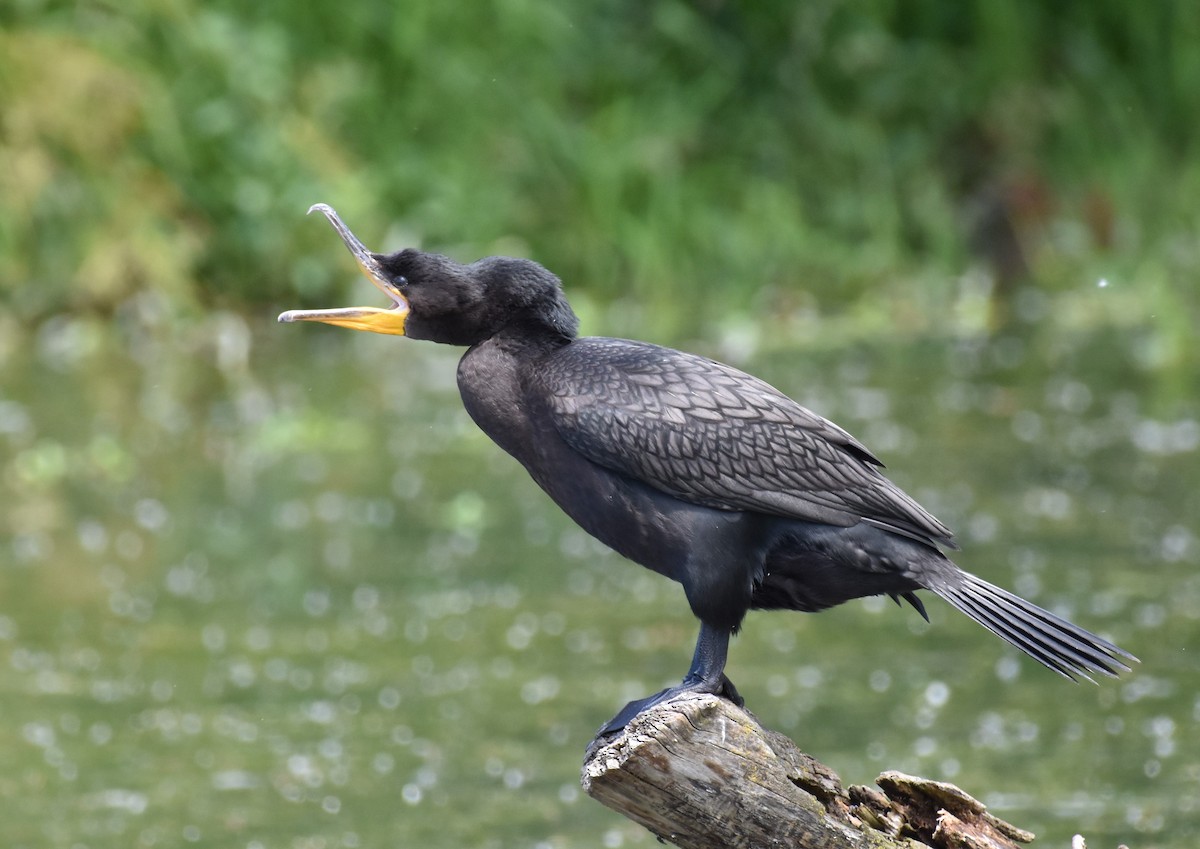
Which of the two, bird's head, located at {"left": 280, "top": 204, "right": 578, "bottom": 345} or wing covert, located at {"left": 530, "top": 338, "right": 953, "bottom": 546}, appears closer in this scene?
wing covert, located at {"left": 530, "top": 338, "right": 953, "bottom": 546}

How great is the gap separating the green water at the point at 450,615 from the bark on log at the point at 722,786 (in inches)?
77.0

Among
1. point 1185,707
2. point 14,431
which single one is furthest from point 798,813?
point 14,431

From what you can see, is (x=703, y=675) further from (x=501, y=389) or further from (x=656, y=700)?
(x=501, y=389)

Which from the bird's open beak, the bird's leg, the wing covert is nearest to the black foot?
the bird's leg

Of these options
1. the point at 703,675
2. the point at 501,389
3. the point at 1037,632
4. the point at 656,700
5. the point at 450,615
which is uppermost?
the point at 450,615

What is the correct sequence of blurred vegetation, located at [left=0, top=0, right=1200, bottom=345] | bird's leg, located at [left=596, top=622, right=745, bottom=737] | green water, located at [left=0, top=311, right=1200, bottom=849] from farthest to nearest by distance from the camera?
1. blurred vegetation, located at [left=0, top=0, right=1200, bottom=345]
2. green water, located at [left=0, top=311, right=1200, bottom=849]
3. bird's leg, located at [left=596, top=622, right=745, bottom=737]

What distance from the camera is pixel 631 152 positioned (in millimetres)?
14281

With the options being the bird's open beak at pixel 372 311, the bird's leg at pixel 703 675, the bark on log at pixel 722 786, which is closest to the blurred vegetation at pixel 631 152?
the bird's open beak at pixel 372 311

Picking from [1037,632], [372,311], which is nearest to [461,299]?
[372,311]

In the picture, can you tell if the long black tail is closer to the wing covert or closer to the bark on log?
the wing covert

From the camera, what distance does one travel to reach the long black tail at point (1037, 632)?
4.23 m

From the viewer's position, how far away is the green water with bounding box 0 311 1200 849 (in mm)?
6637

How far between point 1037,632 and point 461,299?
137cm

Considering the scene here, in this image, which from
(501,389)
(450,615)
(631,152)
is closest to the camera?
(501,389)
